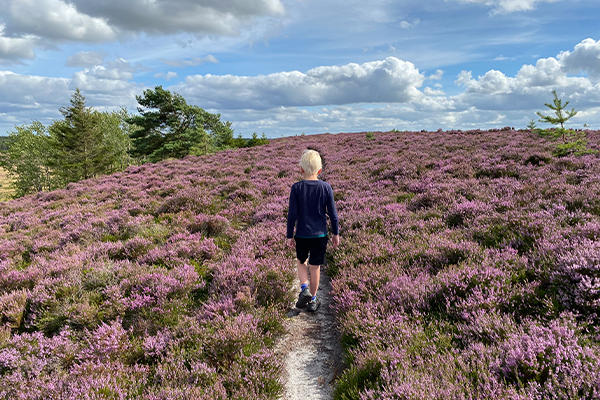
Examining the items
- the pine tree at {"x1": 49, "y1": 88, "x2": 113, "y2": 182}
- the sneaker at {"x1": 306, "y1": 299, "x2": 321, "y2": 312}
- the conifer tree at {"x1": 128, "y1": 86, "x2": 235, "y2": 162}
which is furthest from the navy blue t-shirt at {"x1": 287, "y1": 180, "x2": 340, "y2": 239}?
the pine tree at {"x1": 49, "y1": 88, "x2": 113, "y2": 182}

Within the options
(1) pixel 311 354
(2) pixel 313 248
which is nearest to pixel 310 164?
(2) pixel 313 248

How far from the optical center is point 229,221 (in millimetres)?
8711

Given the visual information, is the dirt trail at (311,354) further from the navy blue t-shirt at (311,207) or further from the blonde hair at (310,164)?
the blonde hair at (310,164)

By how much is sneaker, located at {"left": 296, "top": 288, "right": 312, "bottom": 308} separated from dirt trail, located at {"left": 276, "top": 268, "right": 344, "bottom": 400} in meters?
0.10

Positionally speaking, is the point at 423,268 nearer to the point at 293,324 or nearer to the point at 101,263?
the point at 293,324

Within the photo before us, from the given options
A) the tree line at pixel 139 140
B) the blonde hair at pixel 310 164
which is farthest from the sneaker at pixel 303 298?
the tree line at pixel 139 140

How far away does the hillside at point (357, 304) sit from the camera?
2754 millimetres

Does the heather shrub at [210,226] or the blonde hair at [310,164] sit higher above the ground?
the blonde hair at [310,164]

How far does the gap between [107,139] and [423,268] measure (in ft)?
189

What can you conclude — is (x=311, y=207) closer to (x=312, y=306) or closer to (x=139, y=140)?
(x=312, y=306)

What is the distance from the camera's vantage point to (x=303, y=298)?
479 cm

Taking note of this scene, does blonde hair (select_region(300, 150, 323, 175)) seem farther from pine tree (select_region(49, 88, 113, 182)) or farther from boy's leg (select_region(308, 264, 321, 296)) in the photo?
pine tree (select_region(49, 88, 113, 182))

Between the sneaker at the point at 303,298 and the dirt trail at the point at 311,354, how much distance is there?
0.33ft

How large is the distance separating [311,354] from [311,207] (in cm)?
215
